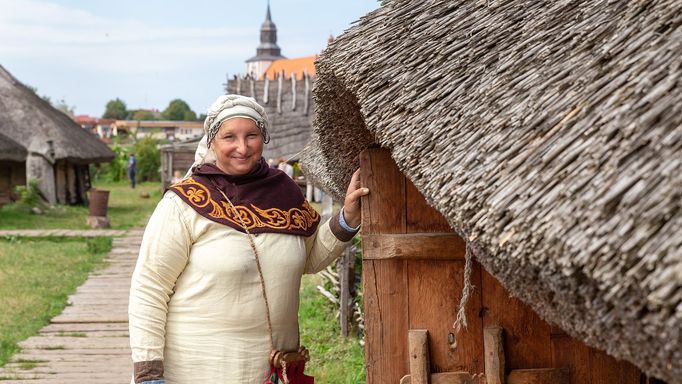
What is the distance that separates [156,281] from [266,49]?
350ft

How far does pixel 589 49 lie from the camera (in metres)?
2.43

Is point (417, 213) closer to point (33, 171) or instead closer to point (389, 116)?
point (389, 116)

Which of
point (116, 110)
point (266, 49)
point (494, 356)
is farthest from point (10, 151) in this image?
point (116, 110)

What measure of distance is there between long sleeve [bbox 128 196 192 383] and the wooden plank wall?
631 mm

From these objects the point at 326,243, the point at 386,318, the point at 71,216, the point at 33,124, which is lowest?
the point at 386,318

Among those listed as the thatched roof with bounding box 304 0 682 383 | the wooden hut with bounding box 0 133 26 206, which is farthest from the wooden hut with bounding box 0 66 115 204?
the thatched roof with bounding box 304 0 682 383

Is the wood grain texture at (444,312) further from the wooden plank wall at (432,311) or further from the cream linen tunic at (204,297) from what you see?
the cream linen tunic at (204,297)

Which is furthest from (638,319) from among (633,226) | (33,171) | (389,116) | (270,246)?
(33,171)

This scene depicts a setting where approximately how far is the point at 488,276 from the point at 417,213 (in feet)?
1.06

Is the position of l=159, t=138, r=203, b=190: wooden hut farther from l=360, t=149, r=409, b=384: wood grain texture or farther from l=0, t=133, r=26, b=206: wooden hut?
l=360, t=149, r=409, b=384: wood grain texture

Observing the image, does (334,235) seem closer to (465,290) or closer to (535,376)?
(465,290)

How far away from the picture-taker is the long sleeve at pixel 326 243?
3.61 m

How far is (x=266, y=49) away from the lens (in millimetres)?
108500

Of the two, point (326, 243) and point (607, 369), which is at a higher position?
point (326, 243)
